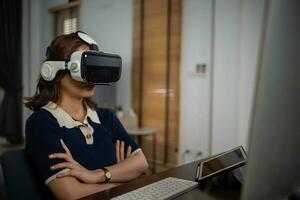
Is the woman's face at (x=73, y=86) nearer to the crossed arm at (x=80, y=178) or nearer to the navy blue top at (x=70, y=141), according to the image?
the navy blue top at (x=70, y=141)

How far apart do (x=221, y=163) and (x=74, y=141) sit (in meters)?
0.57

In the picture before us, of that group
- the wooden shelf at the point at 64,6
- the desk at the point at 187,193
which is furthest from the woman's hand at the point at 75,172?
the wooden shelf at the point at 64,6

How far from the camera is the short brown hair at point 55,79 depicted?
128 centimetres

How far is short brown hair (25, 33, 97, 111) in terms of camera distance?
1275 millimetres

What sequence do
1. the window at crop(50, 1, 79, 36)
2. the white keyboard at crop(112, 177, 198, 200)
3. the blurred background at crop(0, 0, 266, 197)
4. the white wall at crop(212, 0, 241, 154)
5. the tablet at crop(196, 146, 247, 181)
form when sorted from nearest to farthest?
the white keyboard at crop(112, 177, 198, 200) → the tablet at crop(196, 146, 247, 181) → the window at crop(50, 1, 79, 36) → the blurred background at crop(0, 0, 266, 197) → the white wall at crop(212, 0, 241, 154)

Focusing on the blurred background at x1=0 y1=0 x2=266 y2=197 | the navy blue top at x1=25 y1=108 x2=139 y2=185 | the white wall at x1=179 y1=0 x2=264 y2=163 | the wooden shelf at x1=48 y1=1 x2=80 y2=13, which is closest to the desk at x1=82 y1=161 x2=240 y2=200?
the navy blue top at x1=25 y1=108 x2=139 y2=185

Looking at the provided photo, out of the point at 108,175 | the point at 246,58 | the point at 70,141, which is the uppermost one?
the point at 246,58

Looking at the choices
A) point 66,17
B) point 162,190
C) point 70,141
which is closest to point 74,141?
point 70,141

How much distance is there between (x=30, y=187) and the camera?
1056 millimetres

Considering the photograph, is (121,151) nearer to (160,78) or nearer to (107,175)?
(107,175)

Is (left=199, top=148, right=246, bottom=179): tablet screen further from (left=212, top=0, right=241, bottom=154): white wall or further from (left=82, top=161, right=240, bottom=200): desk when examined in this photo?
(left=212, top=0, right=241, bottom=154): white wall

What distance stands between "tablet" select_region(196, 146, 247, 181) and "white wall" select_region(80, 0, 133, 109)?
3.46ft

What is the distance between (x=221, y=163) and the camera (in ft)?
3.18

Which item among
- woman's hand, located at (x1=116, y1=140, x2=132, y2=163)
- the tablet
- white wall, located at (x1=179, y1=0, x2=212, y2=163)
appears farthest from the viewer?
white wall, located at (x1=179, y1=0, x2=212, y2=163)
